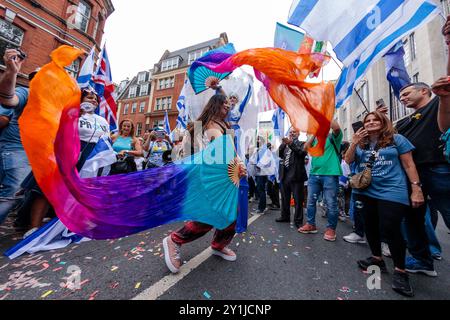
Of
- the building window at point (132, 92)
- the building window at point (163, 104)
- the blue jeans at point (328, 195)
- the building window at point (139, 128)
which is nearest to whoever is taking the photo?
the blue jeans at point (328, 195)

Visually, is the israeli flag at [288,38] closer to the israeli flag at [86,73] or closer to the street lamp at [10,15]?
the israeli flag at [86,73]

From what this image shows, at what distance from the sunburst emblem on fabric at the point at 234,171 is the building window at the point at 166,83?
29.2 m

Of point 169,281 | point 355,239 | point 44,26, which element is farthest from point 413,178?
point 44,26

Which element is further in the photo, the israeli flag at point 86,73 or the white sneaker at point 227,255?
the israeli flag at point 86,73

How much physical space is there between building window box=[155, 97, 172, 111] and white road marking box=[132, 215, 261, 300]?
92.6 ft

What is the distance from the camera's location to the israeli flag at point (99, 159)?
111 inches

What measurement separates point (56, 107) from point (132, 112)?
112 feet

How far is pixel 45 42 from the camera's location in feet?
37.9

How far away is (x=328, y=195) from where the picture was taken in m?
3.48

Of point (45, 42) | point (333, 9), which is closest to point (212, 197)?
point (333, 9)

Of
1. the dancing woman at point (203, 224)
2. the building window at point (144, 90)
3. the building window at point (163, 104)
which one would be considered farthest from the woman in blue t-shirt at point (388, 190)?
the building window at point (144, 90)

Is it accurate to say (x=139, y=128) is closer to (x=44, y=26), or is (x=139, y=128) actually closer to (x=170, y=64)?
(x=170, y=64)

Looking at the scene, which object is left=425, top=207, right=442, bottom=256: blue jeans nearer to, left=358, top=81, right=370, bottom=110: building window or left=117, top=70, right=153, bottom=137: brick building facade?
left=358, top=81, right=370, bottom=110: building window

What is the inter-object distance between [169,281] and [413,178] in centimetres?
266
